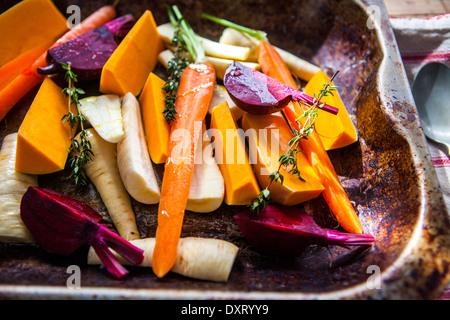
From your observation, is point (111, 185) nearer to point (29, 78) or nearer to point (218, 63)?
point (29, 78)

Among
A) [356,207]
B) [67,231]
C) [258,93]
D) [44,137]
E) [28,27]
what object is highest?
[28,27]

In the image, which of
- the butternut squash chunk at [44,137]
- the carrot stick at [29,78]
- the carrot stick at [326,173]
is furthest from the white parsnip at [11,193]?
the carrot stick at [326,173]

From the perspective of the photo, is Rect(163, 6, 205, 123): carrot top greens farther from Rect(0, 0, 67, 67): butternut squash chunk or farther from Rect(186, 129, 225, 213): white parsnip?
Rect(0, 0, 67, 67): butternut squash chunk

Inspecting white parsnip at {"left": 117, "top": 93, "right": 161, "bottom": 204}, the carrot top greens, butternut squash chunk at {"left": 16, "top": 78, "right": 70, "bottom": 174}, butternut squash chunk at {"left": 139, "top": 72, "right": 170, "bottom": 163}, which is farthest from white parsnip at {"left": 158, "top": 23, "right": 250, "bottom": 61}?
butternut squash chunk at {"left": 16, "top": 78, "right": 70, "bottom": 174}

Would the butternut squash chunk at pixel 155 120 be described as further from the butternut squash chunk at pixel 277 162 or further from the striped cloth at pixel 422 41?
the striped cloth at pixel 422 41

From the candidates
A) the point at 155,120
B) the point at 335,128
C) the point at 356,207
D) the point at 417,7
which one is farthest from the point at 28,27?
the point at 417,7

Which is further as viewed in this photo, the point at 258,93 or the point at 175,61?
the point at 175,61
